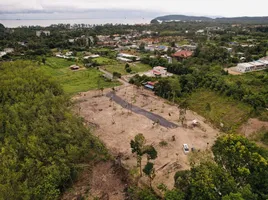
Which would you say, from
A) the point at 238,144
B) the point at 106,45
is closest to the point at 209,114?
the point at 238,144

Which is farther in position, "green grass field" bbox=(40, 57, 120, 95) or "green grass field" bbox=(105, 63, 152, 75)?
"green grass field" bbox=(105, 63, 152, 75)

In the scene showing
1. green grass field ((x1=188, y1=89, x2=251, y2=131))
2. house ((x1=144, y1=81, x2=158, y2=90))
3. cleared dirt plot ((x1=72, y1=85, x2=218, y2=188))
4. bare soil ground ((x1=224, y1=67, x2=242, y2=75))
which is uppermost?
bare soil ground ((x1=224, y1=67, x2=242, y2=75))

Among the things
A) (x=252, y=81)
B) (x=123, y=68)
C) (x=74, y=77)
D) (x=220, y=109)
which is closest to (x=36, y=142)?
(x=220, y=109)

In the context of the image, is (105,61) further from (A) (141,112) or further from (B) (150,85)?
(A) (141,112)

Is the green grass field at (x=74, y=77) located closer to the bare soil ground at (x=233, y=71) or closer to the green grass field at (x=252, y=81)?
the green grass field at (x=252, y=81)

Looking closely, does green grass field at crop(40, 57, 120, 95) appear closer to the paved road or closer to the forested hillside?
the paved road

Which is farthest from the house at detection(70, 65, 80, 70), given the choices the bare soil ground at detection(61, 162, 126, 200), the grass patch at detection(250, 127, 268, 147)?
the grass patch at detection(250, 127, 268, 147)
